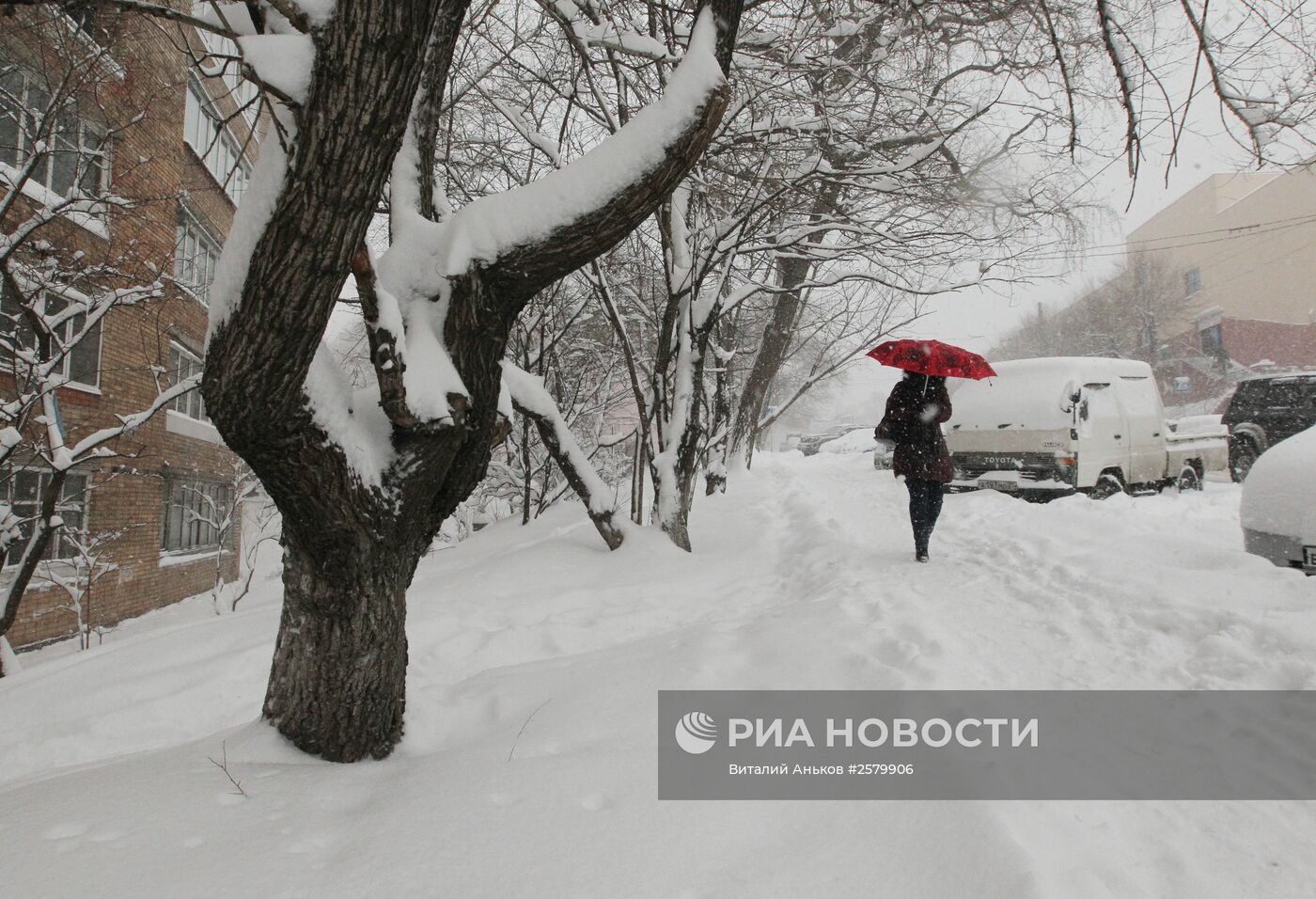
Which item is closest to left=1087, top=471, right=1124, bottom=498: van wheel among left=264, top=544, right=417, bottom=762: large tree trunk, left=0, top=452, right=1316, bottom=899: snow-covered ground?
left=0, top=452, right=1316, bottom=899: snow-covered ground

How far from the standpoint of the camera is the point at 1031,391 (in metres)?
8.56

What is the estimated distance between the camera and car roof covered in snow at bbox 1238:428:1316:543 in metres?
3.87

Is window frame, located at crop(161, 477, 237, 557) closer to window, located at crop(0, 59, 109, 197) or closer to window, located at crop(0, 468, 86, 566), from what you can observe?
window, located at crop(0, 468, 86, 566)

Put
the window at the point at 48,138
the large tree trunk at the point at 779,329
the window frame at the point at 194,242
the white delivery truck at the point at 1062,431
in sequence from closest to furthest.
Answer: the window at the point at 48,138
the white delivery truck at the point at 1062,431
the large tree trunk at the point at 779,329
the window frame at the point at 194,242

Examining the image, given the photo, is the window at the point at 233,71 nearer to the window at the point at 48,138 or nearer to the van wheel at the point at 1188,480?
the window at the point at 48,138

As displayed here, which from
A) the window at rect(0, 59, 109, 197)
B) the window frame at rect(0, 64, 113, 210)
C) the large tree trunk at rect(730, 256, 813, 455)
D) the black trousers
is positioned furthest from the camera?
the large tree trunk at rect(730, 256, 813, 455)

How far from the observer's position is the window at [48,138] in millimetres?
5270

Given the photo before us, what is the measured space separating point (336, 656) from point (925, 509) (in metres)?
4.66

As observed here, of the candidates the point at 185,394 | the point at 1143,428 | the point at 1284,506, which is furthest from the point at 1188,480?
the point at 185,394

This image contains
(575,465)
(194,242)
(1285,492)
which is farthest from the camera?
(194,242)

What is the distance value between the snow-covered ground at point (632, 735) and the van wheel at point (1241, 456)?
236 inches

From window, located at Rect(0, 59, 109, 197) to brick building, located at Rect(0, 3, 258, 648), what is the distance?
4 centimetres

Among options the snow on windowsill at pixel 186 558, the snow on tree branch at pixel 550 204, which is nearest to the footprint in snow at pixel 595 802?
the snow on tree branch at pixel 550 204

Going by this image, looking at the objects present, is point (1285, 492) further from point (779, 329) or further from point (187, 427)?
point (187, 427)
